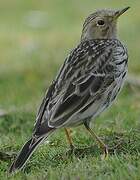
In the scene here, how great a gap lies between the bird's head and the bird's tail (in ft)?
5.64

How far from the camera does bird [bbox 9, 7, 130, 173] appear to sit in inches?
258

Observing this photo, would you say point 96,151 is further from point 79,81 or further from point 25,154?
point 25,154

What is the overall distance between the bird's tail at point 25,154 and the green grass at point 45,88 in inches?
3.4

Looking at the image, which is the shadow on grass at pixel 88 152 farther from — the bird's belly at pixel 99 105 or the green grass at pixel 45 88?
the bird's belly at pixel 99 105

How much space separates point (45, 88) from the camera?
1223 centimetres

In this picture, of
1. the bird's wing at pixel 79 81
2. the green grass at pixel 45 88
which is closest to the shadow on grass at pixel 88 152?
the green grass at pixel 45 88

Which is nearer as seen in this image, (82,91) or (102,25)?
(82,91)

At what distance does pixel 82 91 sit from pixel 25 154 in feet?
2.79

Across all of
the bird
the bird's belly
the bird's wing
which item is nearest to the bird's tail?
the bird

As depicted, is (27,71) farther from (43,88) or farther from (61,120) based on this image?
(61,120)

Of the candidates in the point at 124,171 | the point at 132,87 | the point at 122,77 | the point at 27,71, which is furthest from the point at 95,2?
the point at 124,171

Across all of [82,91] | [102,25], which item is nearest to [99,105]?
[82,91]

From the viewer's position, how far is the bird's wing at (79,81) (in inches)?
262

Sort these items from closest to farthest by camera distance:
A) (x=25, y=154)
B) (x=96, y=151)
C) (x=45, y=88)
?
(x=25, y=154) → (x=96, y=151) → (x=45, y=88)
